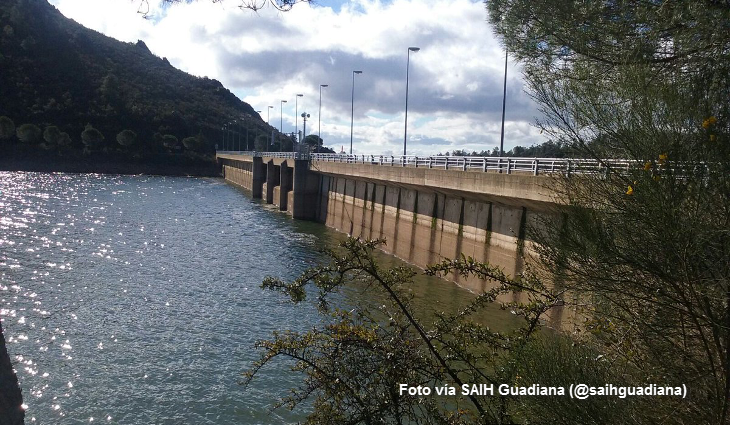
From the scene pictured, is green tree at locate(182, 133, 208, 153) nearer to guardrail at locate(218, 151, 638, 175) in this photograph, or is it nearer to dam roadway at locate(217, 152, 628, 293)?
dam roadway at locate(217, 152, 628, 293)

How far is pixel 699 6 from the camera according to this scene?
5340 millimetres

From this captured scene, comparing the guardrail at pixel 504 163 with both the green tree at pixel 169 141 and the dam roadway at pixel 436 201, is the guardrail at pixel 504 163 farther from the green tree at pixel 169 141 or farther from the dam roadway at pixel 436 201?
the green tree at pixel 169 141

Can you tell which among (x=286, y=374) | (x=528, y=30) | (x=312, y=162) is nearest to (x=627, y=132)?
(x=528, y=30)

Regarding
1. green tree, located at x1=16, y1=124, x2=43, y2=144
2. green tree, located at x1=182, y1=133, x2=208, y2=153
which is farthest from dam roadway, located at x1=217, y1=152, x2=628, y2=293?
green tree, located at x1=182, y1=133, x2=208, y2=153

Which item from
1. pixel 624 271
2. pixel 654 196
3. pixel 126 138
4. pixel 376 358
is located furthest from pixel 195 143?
pixel 654 196

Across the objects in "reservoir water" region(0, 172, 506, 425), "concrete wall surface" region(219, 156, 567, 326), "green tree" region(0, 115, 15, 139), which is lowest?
"reservoir water" region(0, 172, 506, 425)

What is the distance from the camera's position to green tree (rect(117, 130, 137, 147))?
107 m

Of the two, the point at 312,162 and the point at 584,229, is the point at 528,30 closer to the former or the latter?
the point at 584,229

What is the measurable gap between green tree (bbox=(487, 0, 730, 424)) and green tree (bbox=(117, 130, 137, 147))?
112 metres

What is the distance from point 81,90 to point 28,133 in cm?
2906

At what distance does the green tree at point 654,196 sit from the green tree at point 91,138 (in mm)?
109128

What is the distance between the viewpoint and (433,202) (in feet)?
90.7

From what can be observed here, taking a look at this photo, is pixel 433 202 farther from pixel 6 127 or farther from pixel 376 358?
pixel 6 127

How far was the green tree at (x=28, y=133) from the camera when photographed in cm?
9438
